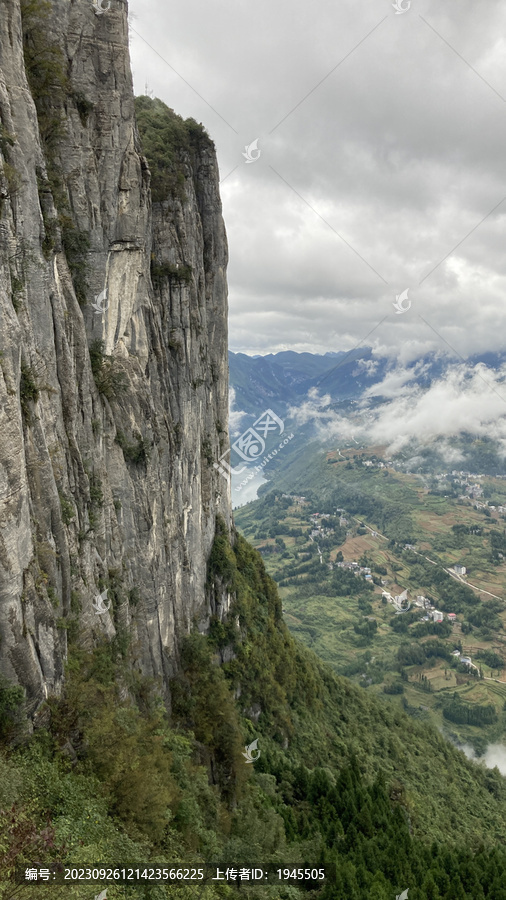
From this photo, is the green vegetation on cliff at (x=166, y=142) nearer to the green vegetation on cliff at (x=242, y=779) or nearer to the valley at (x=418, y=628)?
the green vegetation on cliff at (x=242, y=779)

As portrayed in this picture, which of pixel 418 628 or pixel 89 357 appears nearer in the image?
pixel 89 357

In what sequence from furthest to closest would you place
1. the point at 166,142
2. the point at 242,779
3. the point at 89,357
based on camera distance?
the point at 166,142
the point at 242,779
the point at 89,357

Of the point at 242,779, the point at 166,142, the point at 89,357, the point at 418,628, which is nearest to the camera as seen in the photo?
the point at 89,357

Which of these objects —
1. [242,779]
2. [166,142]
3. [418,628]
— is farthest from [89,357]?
[418,628]

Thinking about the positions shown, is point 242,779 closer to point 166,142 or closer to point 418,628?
point 166,142

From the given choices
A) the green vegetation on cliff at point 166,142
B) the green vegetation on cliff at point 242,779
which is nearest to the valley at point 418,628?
the green vegetation on cliff at point 242,779

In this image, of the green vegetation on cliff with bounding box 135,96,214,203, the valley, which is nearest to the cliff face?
the green vegetation on cliff with bounding box 135,96,214,203

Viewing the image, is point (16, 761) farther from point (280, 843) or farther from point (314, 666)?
point (314, 666)

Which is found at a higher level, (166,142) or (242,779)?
(166,142)

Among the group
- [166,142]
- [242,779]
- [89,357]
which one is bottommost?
[242,779]

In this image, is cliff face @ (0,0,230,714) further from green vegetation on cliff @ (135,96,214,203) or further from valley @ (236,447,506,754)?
valley @ (236,447,506,754)

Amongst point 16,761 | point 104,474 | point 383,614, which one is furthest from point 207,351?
point 383,614
